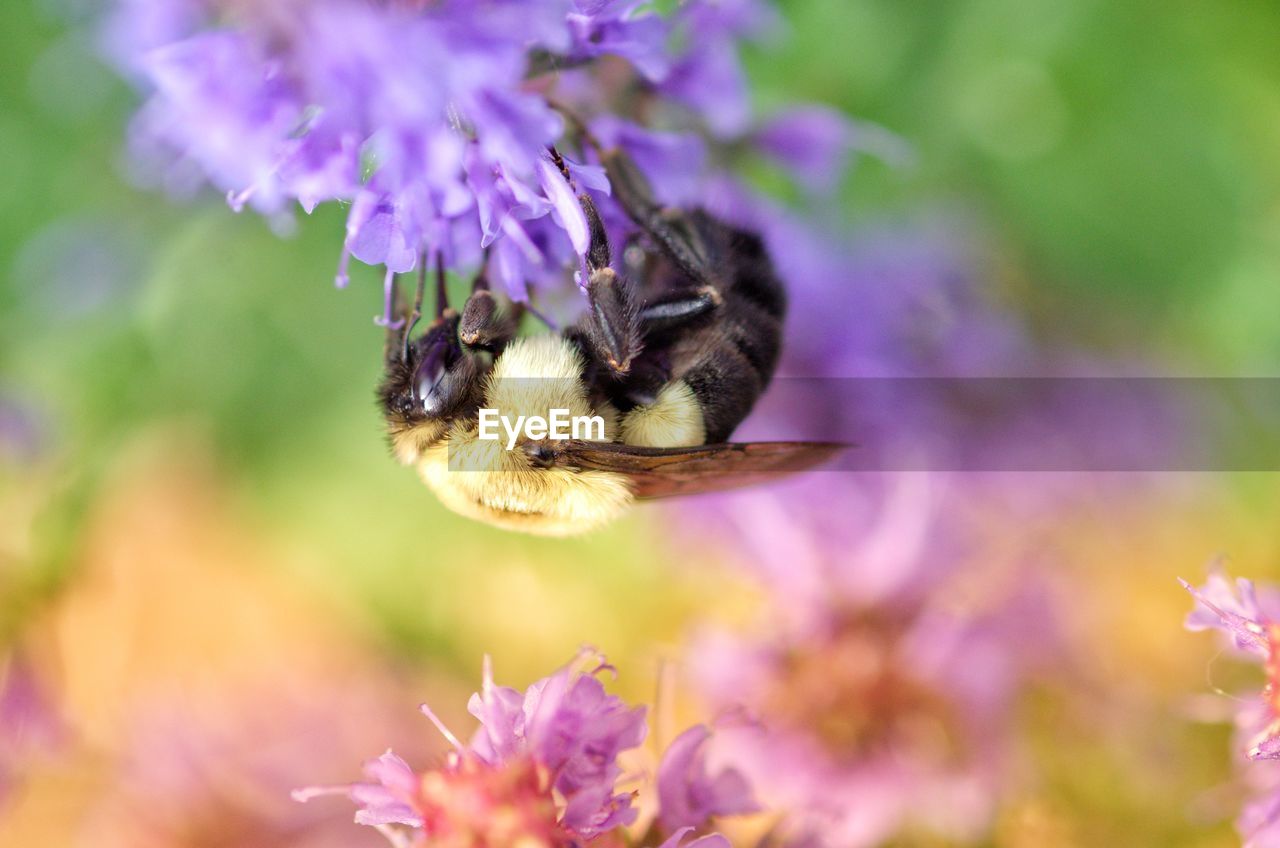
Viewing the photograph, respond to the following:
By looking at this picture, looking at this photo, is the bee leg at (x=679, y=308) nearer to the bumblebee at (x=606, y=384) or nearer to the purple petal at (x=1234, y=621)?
the bumblebee at (x=606, y=384)

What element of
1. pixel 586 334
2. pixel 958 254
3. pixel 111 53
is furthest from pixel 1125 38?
pixel 111 53

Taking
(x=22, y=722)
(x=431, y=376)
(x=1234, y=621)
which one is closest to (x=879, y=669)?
(x=1234, y=621)

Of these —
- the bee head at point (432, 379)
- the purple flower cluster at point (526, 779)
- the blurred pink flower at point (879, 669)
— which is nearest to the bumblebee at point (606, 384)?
the bee head at point (432, 379)

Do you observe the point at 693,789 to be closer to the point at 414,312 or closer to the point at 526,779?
the point at 526,779

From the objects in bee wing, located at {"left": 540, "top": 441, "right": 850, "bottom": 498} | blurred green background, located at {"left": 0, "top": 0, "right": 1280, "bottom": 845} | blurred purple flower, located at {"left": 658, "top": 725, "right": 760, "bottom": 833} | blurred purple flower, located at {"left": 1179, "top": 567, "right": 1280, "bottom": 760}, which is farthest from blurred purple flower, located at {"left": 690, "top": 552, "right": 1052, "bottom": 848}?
blurred purple flower, located at {"left": 1179, "top": 567, "right": 1280, "bottom": 760}

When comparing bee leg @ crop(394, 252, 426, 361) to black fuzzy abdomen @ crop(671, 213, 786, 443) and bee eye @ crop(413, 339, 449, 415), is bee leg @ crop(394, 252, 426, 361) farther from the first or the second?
black fuzzy abdomen @ crop(671, 213, 786, 443)

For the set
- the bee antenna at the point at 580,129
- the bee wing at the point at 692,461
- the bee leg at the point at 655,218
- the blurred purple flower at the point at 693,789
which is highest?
the bee antenna at the point at 580,129

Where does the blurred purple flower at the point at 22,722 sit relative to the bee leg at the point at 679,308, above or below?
below
